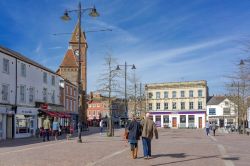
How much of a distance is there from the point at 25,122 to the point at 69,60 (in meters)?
42.2

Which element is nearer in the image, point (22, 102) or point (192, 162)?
point (192, 162)

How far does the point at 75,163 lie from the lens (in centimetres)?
1462

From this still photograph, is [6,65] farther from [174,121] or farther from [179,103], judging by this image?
[174,121]

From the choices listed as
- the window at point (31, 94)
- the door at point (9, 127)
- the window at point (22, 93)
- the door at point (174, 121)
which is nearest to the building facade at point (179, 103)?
the door at point (174, 121)

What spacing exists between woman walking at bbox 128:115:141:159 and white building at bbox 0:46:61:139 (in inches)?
783

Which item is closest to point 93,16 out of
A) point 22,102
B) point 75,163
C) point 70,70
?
point 75,163

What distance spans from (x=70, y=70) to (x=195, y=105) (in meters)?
29.0

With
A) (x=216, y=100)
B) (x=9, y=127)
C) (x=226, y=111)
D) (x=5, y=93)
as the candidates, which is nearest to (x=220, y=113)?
(x=226, y=111)

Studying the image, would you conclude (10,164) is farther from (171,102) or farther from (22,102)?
(171,102)

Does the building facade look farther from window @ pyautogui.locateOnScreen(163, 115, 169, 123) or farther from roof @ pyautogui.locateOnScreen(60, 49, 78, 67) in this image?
roof @ pyautogui.locateOnScreen(60, 49, 78, 67)

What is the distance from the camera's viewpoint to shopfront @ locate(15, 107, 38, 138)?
3803 cm

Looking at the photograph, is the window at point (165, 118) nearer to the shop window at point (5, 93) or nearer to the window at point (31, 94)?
the window at point (31, 94)

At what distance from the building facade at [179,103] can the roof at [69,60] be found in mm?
18557

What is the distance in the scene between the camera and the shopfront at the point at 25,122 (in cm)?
3803
